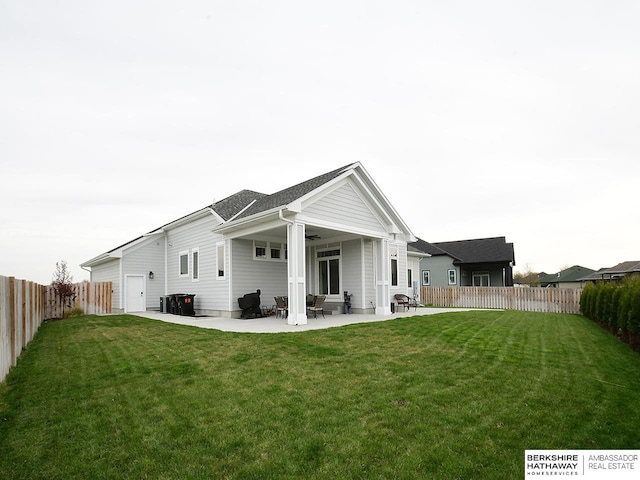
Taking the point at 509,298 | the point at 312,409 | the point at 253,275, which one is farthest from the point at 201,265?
the point at 509,298

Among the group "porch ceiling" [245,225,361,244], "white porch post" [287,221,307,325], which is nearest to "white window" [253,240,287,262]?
"porch ceiling" [245,225,361,244]

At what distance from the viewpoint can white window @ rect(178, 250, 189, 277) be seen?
19172mm

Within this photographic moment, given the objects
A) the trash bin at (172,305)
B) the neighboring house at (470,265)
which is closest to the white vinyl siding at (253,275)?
the trash bin at (172,305)

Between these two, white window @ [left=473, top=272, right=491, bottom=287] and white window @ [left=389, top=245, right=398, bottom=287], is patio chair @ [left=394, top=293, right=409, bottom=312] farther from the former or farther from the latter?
white window @ [left=473, top=272, right=491, bottom=287]

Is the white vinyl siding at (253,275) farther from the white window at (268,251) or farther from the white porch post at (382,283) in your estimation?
the white porch post at (382,283)

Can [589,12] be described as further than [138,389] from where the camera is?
Yes

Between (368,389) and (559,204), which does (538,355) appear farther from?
(559,204)

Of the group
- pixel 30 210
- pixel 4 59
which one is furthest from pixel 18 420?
pixel 30 210

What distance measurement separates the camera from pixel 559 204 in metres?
22.0

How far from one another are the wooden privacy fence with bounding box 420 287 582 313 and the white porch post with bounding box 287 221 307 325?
48.3 ft

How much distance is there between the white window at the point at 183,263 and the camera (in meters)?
19.2

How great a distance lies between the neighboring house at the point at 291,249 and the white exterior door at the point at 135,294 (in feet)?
0.16

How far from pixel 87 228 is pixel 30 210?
4.26 meters

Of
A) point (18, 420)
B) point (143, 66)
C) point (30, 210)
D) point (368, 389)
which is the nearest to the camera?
Result: point (18, 420)
